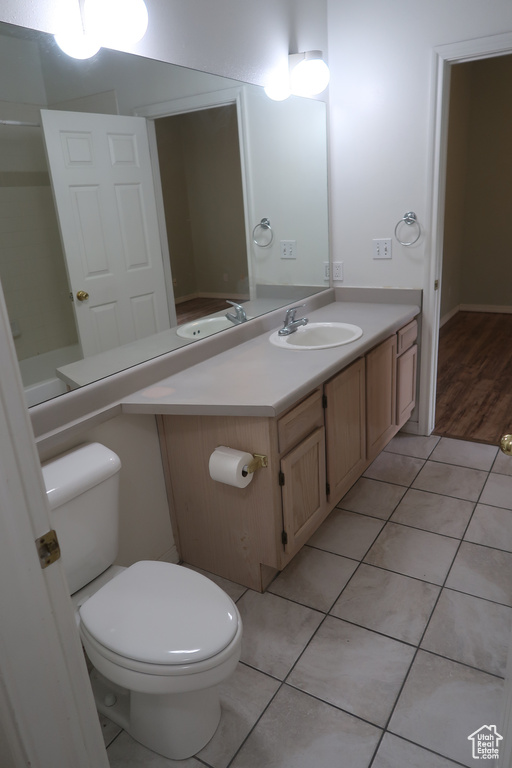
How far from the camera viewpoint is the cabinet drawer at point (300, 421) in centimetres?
179

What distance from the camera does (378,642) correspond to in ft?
5.74

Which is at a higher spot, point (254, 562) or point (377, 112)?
point (377, 112)

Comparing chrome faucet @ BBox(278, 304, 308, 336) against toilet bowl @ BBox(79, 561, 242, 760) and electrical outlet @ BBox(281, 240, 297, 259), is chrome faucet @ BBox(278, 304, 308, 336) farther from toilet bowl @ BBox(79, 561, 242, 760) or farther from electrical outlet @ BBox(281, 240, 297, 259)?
toilet bowl @ BBox(79, 561, 242, 760)

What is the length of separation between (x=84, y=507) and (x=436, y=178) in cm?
227

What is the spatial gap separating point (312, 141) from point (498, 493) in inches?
77.9

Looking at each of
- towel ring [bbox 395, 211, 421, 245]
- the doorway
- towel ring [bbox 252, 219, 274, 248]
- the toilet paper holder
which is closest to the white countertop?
the toilet paper holder

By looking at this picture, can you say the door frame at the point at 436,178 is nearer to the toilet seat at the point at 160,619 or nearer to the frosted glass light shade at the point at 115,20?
the frosted glass light shade at the point at 115,20

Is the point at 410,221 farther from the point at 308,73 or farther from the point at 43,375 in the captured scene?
the point at 43,375

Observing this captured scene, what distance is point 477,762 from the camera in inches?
53.6

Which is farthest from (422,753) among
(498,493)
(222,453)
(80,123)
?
(80,123)

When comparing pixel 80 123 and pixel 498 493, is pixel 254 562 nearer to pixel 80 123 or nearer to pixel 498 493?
pixel 498 493

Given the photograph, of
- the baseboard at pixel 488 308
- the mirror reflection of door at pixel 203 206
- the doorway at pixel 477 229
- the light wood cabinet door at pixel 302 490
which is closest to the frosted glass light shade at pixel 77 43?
the mirror reflection of door at pixel 203 206

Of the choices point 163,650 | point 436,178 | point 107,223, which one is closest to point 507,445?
point 163,650

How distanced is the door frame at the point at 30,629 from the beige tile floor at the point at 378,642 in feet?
2.04
